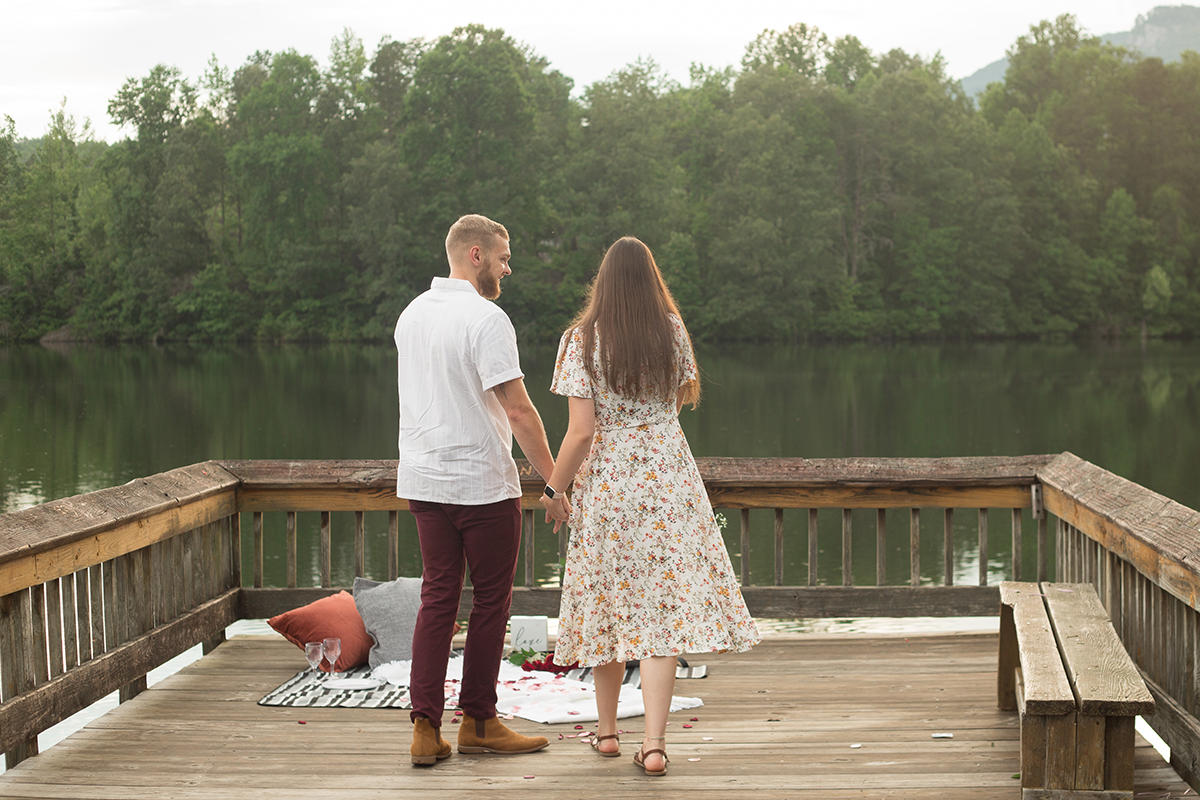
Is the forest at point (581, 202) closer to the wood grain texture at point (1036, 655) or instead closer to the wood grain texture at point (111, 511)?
the wood grain texture at point (111, 511)

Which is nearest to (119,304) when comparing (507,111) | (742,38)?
(507,111)

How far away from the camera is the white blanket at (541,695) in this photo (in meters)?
3.71

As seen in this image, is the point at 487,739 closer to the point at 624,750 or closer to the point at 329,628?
the point at 624,750

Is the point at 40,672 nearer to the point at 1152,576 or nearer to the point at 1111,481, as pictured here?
the point at 1152,576

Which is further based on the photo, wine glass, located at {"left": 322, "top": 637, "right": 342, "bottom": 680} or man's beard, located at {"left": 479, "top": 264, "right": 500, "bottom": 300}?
wine glass, located at {"left": 322, "top": 637, "right": 342, "bottom": 680}

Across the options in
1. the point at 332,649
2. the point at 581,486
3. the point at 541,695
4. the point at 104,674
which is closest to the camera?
the point at 581,486

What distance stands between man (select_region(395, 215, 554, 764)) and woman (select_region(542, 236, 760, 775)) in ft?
0.51

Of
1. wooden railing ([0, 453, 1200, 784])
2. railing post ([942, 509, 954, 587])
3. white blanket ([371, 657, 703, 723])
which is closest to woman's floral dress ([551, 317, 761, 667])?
white blanket ([371, 657, 703, 723])

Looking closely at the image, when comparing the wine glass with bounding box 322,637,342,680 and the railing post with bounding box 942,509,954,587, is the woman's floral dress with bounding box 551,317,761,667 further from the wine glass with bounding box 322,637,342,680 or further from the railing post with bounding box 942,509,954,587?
the railing post with bounding box 942,509,954,587

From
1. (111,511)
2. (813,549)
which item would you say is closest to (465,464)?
(111,511)

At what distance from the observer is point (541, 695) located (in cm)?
390

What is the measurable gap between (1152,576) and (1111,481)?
2.41 feet

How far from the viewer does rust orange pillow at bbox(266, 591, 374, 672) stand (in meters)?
4.18

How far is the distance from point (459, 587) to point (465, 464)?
374mm
